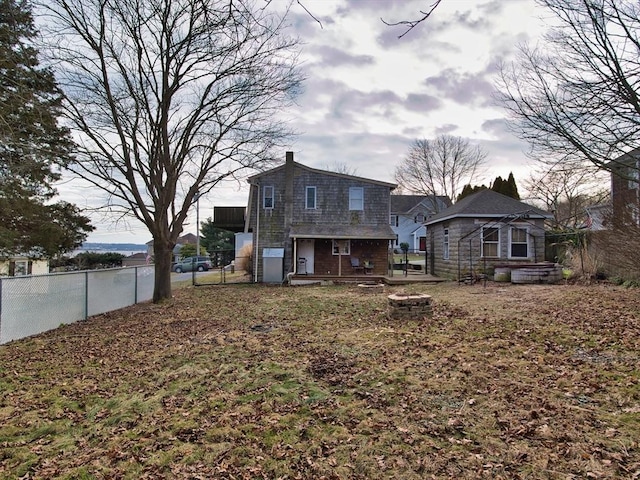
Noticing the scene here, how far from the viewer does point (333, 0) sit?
3.11 m

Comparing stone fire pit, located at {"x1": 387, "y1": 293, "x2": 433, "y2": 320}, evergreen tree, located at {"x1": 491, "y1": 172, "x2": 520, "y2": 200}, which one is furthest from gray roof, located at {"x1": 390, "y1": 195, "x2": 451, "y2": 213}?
stone fire pit, located at {"x1": 387, "y1": 293, "x2": 433, "y2": 320}

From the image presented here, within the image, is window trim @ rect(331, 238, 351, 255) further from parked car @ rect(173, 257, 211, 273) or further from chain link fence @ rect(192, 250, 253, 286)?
parked car @ rect(173, 257, 211, 273)

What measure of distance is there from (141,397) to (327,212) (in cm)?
1660

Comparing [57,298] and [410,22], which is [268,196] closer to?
[57,298]

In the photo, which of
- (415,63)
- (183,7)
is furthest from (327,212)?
(415,63)

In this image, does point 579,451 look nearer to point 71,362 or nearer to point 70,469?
point 70,469

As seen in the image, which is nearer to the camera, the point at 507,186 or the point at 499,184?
the point at 507,186

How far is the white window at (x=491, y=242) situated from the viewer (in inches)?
691

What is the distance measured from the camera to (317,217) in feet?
68.3

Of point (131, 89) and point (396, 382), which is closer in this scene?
point (396, 382)

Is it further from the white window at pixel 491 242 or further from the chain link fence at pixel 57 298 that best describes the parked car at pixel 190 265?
the white window at pixel 491 242

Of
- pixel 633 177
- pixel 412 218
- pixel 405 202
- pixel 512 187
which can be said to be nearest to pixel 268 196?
pixel 633 177

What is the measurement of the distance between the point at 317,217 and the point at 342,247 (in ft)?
6.90

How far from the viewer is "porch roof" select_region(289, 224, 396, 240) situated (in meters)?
19.4
